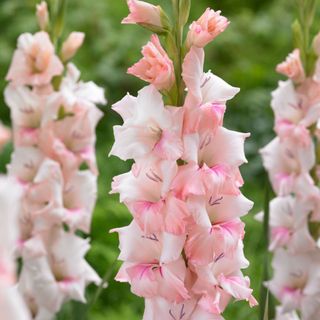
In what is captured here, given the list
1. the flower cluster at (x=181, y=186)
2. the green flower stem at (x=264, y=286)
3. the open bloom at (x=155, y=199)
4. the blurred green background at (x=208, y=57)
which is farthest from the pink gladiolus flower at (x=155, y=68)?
the blurred green background at (x=208, y=57)

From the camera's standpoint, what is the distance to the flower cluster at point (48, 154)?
2.32m

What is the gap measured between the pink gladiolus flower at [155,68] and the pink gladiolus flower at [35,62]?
2.87 feet

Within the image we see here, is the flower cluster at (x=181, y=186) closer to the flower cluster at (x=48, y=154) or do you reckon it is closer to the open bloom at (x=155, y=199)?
the open bloom at (x=155, y=199)

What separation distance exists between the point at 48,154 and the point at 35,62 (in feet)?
0.72

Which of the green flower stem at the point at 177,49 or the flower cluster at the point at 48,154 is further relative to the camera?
the flower cluster at the point at 48,154

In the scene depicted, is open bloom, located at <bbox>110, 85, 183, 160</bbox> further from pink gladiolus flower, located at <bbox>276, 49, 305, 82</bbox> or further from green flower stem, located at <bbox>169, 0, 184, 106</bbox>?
pink gladiolus flower, located at <bbox>276, 49, 305, 82</bbox>

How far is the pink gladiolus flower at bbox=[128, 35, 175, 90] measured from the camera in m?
1.43

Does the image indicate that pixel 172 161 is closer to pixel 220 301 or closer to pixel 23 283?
pixel 220 301

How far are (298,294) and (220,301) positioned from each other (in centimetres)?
86

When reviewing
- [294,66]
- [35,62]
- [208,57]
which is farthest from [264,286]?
[208,57]

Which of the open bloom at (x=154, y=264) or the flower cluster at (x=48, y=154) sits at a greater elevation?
the open bloom at (x=154, y=264)

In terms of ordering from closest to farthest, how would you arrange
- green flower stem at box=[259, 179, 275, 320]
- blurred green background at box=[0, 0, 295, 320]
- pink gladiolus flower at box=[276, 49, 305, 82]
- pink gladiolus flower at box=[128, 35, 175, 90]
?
pink gladiolus flower at box=[128, 35, 175, 90]
green flower stem at box=[259, 179, 275, 320]
pink gladiolus flower at box=[276, 49, 305, 82]
blurred green background at box=[0, 0, 295, 320]

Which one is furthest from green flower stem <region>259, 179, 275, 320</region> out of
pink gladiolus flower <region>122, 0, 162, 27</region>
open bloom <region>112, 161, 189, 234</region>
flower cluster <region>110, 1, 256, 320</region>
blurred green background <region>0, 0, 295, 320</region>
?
blurred green background <region>0, 0, 295, 320</region>

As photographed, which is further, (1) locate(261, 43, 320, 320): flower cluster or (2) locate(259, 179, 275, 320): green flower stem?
(1) locate(261, 43, 320, 320): flower cluster
